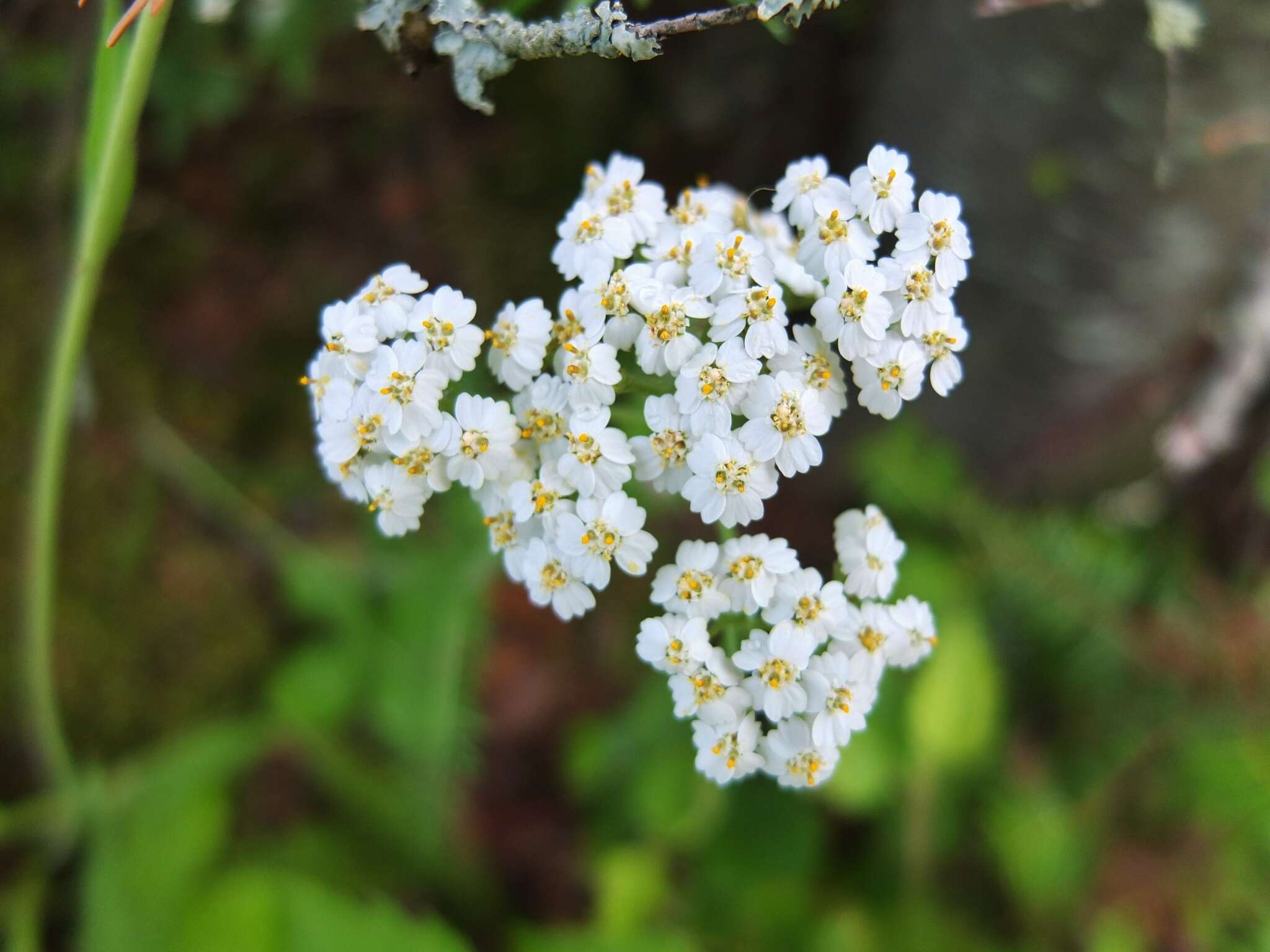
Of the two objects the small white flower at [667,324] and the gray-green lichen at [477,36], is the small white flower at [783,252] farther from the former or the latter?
the gray-green lichen at [477,36]

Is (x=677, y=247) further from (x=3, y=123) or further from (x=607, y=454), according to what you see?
(x=3, y=123)

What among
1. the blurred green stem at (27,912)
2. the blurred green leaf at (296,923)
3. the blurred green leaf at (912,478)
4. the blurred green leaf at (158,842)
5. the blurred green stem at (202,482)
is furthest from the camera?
the blurred green stem at (202,482)

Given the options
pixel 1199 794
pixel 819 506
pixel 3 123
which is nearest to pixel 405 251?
Result: pixel 3 123

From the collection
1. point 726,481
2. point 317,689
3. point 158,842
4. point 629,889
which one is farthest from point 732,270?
point 158,842

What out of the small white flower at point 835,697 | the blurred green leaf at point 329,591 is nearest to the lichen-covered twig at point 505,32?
the small white flower at point 835,697

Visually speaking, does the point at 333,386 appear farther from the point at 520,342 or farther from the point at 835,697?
the point at 835,697

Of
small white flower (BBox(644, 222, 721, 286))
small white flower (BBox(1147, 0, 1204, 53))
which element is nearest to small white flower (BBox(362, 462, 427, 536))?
small white flower (BBox(644, 222, 721, 286))
